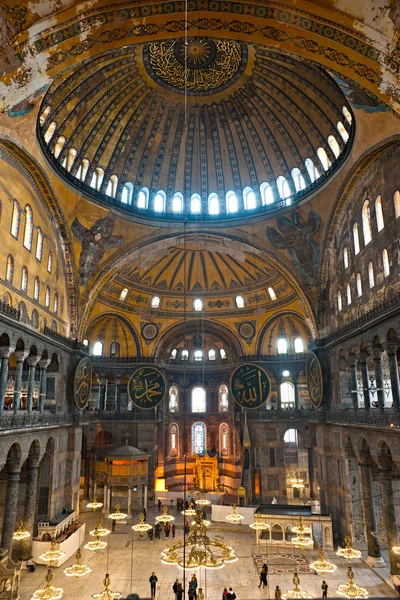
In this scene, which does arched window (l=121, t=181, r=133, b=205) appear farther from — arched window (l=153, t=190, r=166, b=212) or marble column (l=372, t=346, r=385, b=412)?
marble column (l=372, t=346, r=385, b=412)

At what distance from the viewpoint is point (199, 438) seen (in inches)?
1163

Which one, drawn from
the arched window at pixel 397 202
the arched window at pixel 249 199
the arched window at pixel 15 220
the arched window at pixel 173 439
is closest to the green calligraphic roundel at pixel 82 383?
the arched window at pixel 15 220

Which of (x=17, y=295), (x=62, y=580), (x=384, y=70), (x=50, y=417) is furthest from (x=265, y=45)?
(x=62, y=580)

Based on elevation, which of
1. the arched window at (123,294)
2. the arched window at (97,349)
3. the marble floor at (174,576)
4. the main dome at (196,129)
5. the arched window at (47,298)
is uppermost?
the main dome at (196,129)

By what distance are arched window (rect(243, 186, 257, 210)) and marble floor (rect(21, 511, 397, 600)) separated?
A: 14598mm

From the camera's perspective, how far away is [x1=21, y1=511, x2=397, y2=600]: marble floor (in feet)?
45.2

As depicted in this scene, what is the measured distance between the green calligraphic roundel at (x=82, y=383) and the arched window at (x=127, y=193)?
7358mm

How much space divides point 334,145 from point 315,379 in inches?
379

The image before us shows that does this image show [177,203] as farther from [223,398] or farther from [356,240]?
[223,398]

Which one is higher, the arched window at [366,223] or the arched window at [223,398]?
the arched window at [366,223]

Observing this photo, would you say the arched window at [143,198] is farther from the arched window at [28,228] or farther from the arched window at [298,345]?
the arched window at [298,345]

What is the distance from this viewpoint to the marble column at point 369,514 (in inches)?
610

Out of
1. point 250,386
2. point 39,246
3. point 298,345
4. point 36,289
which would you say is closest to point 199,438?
point 298,345

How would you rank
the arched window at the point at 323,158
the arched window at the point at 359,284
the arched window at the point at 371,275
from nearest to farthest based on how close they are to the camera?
the arched window at the point at 371,275
the arched window at the point at 359,284
the arched window at the point at 323,158
